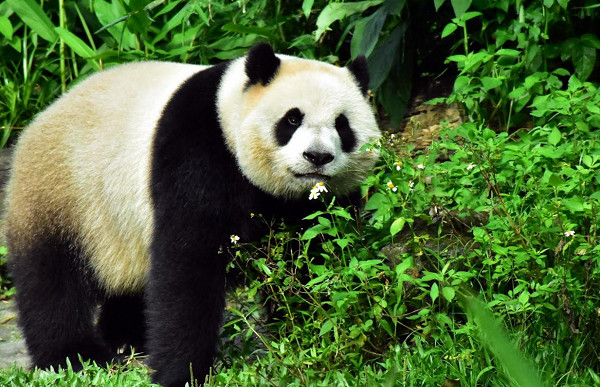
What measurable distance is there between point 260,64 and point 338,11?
1.69m

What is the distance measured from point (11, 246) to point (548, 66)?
359 cm

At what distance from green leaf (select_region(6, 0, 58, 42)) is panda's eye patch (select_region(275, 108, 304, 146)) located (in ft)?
10.3

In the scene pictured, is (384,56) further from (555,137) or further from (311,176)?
(311,176)

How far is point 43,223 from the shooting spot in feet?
13.5

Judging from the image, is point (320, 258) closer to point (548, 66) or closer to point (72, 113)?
point (72, 113)

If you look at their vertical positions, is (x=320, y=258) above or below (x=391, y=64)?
below

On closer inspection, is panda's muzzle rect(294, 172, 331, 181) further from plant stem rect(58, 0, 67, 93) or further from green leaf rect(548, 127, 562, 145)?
plant stem rect(58, 0, 67, 93)

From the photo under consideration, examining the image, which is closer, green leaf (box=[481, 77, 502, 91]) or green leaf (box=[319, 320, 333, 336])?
green leaf (box=[319, 320, 333, 336])

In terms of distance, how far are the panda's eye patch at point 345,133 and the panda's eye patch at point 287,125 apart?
0.63 feet

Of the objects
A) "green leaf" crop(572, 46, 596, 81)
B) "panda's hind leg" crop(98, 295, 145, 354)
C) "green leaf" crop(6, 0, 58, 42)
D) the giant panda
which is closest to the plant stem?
"green leaf" crop(6, 0, 58, 42)

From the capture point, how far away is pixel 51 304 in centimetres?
409

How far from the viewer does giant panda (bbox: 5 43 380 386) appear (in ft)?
11.7

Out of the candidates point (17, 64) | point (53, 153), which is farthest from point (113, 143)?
point (17, 64)

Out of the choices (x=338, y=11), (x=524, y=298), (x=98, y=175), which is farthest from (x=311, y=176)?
A: (x=338, y=11)
